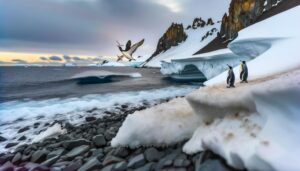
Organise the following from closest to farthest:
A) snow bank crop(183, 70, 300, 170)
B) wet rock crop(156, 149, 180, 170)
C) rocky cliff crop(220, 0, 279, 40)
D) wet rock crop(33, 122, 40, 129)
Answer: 1. snow bank crop(183, 70, 300, 170)
2. wet rock crop(156, 149, 180, 170)
3. wet rock crop(33, 122, 40, 129)
4. rocky cliff crop(220, 0, 279, 40)

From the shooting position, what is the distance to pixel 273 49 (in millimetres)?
A: 13336

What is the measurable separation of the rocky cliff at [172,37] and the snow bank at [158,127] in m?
86.9

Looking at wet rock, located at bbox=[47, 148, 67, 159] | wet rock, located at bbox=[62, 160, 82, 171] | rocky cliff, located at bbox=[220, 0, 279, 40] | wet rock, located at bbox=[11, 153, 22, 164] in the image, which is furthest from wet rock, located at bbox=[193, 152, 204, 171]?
rocky cliff, located at bbox=[220, 0, 279, 40]

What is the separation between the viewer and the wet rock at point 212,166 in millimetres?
4778

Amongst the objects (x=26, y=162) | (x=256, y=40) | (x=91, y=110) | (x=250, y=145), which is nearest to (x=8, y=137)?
(x=26, y=162)

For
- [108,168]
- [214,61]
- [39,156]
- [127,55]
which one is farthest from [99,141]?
[214,61]

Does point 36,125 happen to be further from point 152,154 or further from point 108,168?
point 152,154

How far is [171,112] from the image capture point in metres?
7.29

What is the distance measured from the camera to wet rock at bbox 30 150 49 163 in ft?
26.2

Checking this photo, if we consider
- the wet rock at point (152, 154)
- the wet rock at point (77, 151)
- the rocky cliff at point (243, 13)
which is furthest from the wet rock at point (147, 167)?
the rocky cliff at point (243, 13)

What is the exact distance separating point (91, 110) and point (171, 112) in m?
10.2

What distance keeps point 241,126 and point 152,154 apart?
2.21 m

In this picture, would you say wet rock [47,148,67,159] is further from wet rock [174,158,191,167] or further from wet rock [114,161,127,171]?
wet rock [174,158,191,167]

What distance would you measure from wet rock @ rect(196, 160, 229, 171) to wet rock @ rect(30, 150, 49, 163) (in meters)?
5.02
